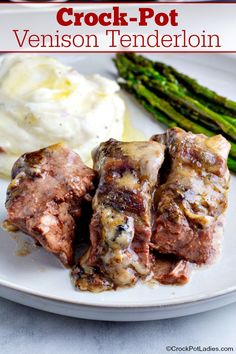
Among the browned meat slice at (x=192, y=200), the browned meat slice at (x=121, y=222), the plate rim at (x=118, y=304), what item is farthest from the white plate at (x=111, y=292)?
the browned meat slice at (x=192, y=200)

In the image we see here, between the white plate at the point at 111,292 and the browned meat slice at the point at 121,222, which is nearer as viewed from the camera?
the white plate at the point at 111,292

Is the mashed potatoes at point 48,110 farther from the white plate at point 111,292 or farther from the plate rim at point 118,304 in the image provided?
the plate rim at point 118,304

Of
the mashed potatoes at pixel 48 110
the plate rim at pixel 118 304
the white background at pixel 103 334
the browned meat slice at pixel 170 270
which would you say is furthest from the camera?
the mashed potatoes at pixel 48 110

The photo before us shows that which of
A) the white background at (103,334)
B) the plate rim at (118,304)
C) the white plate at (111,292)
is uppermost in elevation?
the plate rim at (118,304)

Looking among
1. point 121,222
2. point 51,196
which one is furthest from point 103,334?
point 51,196

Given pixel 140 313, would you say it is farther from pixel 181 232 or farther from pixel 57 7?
pixel 57 7

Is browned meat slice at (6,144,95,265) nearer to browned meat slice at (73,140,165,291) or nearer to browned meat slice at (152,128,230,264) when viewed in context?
browned meat slice at (73,140,165,291)

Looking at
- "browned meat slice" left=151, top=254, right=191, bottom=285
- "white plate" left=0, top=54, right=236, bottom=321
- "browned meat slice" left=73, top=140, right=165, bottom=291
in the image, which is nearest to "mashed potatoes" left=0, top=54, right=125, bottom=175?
"white plate" left=0, top=54, right=236, bottom=321

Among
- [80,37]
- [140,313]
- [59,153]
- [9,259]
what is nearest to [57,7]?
[80,37]

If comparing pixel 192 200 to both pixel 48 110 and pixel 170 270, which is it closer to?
pixel 170 270
